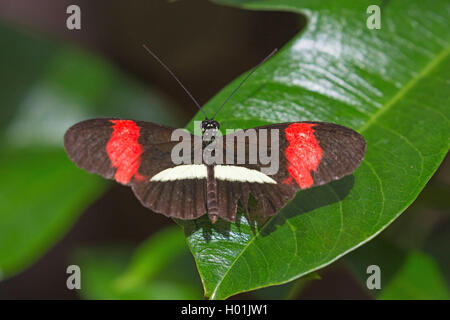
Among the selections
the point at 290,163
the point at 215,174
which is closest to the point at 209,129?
the point at 215,174

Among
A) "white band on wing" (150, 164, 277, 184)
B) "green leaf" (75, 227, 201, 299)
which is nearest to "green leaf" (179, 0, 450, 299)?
"white band on wing" (150, 164, 277, 184)

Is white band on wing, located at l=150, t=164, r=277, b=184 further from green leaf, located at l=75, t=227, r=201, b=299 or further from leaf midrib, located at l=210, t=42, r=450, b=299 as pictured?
green leaf, located at l=75, t=227, r=201, b=299

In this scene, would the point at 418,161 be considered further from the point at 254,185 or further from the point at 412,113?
the point at 254,185

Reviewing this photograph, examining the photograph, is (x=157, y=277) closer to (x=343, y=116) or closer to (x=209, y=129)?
(x=209, y=129)

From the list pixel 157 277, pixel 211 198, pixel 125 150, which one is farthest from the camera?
pixel 157 277

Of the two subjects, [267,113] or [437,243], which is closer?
[267,113]
